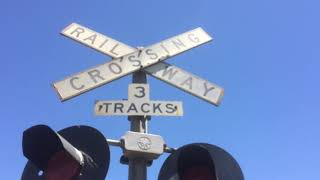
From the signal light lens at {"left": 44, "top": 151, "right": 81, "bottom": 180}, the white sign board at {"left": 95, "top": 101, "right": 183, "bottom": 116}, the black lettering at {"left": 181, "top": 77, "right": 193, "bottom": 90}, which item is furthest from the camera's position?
the black lettering at {"left": 181, "top": 77, "right": 193, "bottom": 90}

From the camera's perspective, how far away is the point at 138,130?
14.5ft

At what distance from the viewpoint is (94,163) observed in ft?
10.4

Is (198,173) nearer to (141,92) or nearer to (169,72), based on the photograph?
(141,92)

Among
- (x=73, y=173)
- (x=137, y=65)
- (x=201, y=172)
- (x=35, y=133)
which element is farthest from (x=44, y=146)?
(x=137, y=65)

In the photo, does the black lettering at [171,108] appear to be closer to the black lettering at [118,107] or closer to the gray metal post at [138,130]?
the gray metal post at [138,130]

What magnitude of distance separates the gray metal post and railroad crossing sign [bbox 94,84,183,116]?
65 millimetres

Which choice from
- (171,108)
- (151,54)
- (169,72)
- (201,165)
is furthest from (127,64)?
(201,165)

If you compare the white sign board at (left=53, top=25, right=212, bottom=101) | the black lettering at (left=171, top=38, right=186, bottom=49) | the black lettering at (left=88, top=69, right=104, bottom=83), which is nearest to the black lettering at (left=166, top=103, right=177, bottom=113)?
the white sign board at (left=53, top=25, right=212, bottom=101)

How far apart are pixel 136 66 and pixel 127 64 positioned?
0.31 feet

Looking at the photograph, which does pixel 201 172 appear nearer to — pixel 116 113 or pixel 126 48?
pixel 116 113

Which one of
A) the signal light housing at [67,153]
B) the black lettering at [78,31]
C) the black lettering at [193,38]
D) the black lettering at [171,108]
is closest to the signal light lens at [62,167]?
the signal light housing at [67,153]

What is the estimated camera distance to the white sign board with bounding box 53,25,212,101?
15.0 ft

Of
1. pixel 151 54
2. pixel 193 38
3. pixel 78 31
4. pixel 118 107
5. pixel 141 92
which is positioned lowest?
pixel 118 107

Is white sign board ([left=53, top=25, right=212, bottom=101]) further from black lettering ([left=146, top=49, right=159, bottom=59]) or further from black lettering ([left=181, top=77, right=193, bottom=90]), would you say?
black lettering ([left=181, top=77, right=193, bottom=90])
